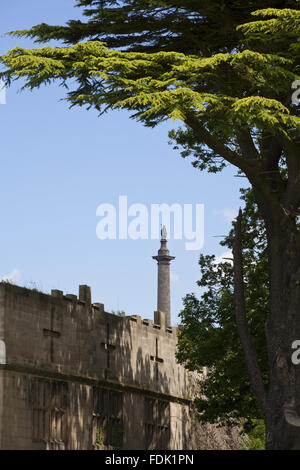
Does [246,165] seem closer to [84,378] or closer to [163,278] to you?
[84,378]

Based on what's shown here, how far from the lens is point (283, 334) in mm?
22562

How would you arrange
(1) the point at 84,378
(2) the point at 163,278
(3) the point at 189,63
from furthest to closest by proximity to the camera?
1. (2) the point at 163,278
2. (1) the point at 84,378
3. (3) the point at 189,63

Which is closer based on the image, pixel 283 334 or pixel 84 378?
pixel 283 334

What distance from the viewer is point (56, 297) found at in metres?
27.4

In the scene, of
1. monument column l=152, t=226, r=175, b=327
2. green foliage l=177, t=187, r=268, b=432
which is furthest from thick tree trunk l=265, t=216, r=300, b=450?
monument column l=152, t=226, r=175, b=327

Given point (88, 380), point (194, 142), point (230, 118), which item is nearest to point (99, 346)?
point (88, 380)

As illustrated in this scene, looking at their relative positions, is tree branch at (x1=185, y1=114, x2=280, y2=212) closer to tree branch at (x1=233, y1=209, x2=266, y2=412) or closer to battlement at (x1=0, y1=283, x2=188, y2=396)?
tree branch at (x1=233, y1=209, x2=266, y2=412)

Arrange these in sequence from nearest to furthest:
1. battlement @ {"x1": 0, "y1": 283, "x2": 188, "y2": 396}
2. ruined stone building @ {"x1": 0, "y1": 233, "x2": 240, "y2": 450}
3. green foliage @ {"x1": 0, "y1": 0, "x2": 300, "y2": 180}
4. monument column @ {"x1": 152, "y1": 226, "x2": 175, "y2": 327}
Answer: green foliage @ {"x1": 0, "y1": 0, "x2": 300, "y2": 180}, ruined stone building @ {"x1": 0, "y1": 233, "x2": 240, "y2": 450}, battlement @ {"x1": 0, "y1": 283, "x2": 188, "y2": 396}, monument column @ {"x1": 152, "y1": 226, "x2": 175, "y2": 327}

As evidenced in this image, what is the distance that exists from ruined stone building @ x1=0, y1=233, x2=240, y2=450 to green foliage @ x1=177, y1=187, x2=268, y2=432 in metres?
2.50

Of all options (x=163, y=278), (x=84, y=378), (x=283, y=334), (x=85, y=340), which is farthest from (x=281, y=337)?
(x=163, y=278)

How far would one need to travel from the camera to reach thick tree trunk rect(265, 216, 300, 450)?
21.8 metres

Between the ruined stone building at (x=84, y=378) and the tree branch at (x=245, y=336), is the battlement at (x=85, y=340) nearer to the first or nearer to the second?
the ruined stone building at (x=84, y=378)

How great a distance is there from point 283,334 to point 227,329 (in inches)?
241

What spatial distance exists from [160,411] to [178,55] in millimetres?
15799
